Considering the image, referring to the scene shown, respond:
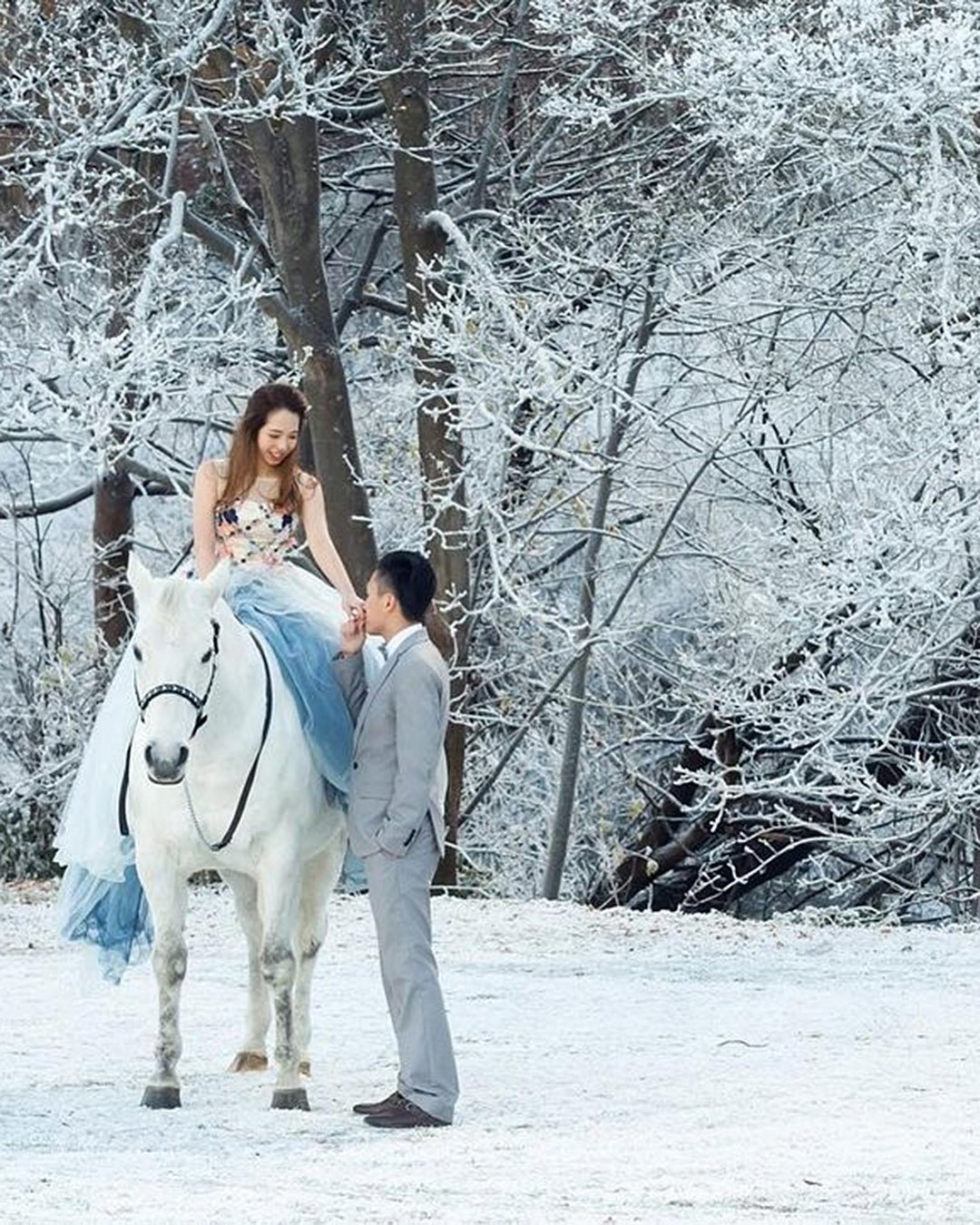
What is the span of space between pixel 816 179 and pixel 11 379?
5001 millimetres

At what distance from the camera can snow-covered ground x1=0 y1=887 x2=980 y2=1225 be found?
17.4 feet

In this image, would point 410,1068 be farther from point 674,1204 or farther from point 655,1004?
point 655,1004

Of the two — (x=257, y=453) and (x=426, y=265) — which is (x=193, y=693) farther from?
(x=426, y=265)

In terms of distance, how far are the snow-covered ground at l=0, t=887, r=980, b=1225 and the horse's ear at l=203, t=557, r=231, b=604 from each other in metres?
1.39

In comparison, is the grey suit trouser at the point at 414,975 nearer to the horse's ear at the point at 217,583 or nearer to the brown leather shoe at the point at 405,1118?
the brown leather shoe at the point at 405,1118

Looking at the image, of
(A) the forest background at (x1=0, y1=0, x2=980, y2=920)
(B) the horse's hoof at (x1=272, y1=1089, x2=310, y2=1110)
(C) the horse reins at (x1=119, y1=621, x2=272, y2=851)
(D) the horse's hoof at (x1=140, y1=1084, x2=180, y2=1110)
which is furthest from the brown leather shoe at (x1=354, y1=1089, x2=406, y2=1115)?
(A) the forest background at (x1=0, y1=0, x2=980, y2=920)

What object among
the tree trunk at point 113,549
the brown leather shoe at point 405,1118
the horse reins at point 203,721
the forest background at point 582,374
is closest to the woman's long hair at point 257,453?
the horse reins at point 203,721

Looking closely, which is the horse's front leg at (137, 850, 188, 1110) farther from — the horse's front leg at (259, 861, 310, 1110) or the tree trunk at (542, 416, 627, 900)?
the tree trunk at (542, 416, 627, 900)

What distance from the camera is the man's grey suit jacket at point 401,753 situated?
6.36 metres

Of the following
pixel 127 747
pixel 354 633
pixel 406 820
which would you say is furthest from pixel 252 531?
pixel 406 820

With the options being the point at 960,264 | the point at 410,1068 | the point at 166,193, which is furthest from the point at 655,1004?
the point at 166,193

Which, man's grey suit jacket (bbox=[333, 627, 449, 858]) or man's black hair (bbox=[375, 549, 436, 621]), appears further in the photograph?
man's black hair (bbox=[375, 549, 436, 621])

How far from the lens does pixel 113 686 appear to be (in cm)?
700

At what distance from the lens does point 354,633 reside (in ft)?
22.1
